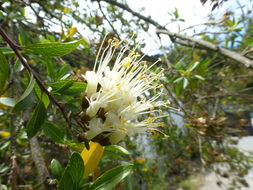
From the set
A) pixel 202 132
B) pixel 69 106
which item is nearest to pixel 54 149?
pixel 202 132

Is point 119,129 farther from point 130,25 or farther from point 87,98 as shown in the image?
point 130,25

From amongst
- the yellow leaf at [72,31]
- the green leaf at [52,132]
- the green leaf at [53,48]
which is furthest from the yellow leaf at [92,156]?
the yellow leaf at [72,31]

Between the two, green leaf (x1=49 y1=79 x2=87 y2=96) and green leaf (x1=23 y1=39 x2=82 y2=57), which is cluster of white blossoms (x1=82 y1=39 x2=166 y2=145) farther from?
green leaf (x1=23 y1=39 x2=82 y2=57)

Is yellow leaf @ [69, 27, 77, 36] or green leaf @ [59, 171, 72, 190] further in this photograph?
yellow leaf @ [69, 27, 77, 36]

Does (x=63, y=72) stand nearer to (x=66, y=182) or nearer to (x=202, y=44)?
(x=66, y=182)

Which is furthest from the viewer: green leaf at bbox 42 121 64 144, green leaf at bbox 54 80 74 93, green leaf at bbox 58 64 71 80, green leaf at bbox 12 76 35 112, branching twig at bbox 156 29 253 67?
branching twig at bbox 156 29 253 67

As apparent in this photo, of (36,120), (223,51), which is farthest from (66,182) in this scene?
(223,51)

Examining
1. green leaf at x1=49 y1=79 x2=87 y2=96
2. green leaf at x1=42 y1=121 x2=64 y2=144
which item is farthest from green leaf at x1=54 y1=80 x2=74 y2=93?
green leaf at x1=42 y1=121 x2=64 y2=144
